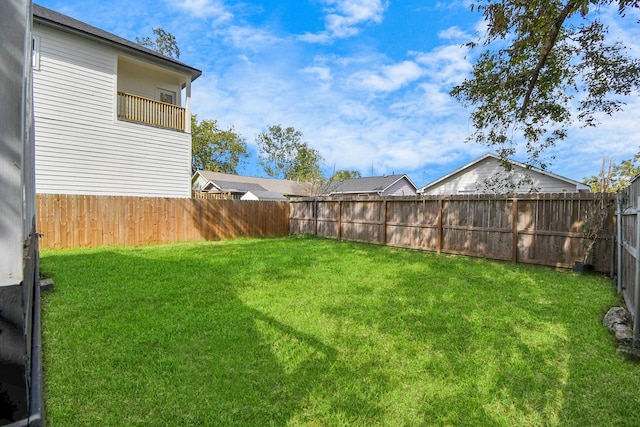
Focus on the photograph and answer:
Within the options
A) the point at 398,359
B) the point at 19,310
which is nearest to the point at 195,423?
the point at 19,310

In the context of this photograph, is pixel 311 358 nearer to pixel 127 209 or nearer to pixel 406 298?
pixel 406 298

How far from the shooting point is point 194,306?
4.19 metres

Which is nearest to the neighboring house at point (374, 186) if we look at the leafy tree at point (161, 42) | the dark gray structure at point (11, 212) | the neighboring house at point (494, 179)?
the neighboring house at point (494, 179)

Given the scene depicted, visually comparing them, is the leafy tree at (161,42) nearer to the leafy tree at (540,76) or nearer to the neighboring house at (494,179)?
the neighboring house at (494,179)

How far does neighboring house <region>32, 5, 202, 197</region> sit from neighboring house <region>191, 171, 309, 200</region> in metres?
14.5

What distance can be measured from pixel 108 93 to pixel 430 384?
11.6 m

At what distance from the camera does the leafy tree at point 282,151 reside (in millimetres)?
42125

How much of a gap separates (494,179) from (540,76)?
5748 mm

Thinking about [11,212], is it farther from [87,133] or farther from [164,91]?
[164,91]

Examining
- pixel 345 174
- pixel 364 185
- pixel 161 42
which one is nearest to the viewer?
pixel 161 42

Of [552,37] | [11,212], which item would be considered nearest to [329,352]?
[11,212]

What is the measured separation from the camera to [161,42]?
2428 centimetres

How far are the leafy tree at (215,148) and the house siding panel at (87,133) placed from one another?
909 inches

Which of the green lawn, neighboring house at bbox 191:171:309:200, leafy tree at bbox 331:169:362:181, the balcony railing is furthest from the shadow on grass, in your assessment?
leafy tree at bbox 331:169:362:181
